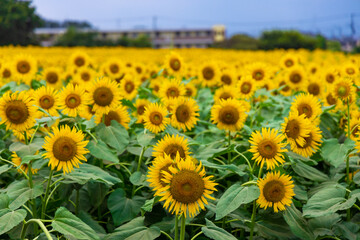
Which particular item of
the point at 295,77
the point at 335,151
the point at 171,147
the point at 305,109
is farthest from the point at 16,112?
the point at 295,77

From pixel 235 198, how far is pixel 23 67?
361cm

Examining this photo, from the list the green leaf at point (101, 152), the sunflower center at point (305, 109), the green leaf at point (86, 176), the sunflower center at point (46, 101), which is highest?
the sunflower center at point (46, 101)

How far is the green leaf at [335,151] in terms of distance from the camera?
285 centimetres

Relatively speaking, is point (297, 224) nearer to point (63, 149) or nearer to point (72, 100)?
point (63, 149)

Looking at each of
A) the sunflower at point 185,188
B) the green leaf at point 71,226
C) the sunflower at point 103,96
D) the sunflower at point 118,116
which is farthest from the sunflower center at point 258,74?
the green leaf at point 71,226

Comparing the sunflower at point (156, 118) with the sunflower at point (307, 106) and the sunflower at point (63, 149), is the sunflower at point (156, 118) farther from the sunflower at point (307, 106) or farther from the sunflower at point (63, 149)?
the sunflower at point (307, 106)

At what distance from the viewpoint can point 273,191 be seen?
90.5 inches

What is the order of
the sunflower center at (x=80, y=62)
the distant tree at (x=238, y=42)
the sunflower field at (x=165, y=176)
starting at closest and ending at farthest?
the sunflower field at (x=165, y=176) < the sunflower center at (x=80, y=62) < the distant tree at (x=238, y=42)

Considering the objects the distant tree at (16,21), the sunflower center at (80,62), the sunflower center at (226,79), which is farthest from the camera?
the distant tree at (16,21)

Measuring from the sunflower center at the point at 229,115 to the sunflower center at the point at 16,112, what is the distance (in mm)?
1237

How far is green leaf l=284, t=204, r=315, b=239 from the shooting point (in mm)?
2404

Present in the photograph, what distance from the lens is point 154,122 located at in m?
2.93

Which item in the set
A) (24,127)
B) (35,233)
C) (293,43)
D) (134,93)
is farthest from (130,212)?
(293,43)

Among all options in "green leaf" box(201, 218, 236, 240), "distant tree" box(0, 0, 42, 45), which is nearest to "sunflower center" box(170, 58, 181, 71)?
"green leaf" box(201, 218, 236, 240)
